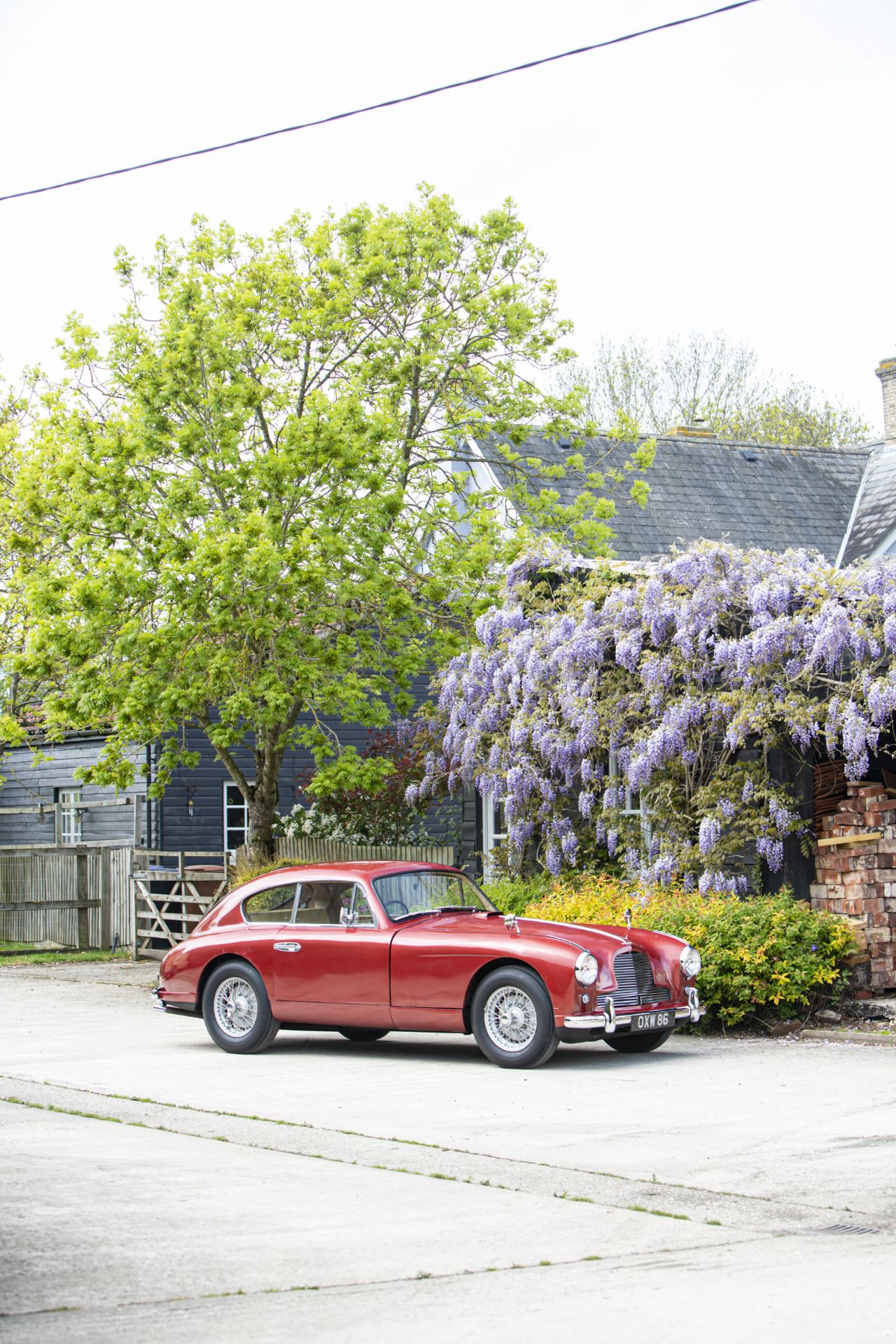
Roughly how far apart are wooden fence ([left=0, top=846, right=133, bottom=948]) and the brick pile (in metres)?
12.6

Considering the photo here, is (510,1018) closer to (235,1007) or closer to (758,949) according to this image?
(235,1007)

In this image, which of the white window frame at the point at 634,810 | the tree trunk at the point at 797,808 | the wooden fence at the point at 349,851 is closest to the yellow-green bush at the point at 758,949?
the tree trunk at the point at 797,808

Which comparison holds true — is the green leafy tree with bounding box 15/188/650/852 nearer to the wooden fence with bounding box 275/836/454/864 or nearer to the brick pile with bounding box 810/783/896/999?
the wooden fence with bounding box 275/836/454/864

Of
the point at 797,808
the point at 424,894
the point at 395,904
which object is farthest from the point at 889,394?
the point at 395,904

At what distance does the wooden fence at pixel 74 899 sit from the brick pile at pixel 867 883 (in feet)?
41.2

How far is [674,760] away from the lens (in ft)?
50.5

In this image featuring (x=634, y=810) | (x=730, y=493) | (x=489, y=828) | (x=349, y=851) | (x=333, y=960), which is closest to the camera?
(x=333, y=960)

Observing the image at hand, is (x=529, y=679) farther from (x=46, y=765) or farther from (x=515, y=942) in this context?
(x=46, y=765)

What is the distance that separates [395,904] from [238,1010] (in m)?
1.52

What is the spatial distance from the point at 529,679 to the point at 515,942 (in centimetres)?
563

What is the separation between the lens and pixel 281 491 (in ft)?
58.0

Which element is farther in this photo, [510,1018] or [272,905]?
[272,905]

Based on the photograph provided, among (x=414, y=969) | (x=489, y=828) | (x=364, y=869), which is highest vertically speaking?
(x=489, y=828)

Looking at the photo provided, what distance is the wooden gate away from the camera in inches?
869
